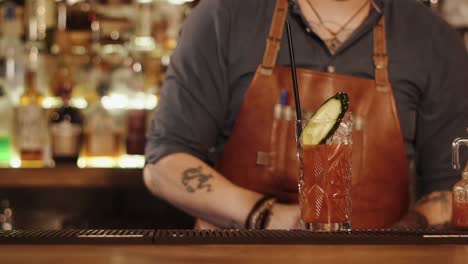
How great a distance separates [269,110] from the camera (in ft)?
5.74

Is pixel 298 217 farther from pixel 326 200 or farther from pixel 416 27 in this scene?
pixel 416 27

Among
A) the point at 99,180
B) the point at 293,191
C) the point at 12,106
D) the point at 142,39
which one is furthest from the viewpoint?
the point at 142,39

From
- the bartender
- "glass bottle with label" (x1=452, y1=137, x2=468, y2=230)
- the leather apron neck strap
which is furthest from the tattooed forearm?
"glass bottle with label" (x1=452, y1=137, x2=468, y2=230)

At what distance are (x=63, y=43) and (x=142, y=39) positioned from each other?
0.35m

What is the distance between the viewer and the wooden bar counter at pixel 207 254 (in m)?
0.88

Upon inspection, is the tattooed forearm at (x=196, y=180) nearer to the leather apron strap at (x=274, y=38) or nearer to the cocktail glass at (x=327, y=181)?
the leather apron strap at (x=274, y=38)

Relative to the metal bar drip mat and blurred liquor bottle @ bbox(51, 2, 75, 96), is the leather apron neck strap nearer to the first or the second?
the metal bar drip mat

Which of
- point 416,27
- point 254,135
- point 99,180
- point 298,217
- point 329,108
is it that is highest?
point 416,27

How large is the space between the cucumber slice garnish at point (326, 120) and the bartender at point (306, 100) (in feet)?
1.55

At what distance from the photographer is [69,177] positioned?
295 cm

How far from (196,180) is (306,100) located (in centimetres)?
31

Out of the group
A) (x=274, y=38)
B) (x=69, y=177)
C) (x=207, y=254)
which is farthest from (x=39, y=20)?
(x=207, y=254)

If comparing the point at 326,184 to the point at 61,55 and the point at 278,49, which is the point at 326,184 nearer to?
the point at 278,49

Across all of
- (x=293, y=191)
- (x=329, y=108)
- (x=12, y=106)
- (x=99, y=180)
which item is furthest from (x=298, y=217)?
(x=12, y=106)
